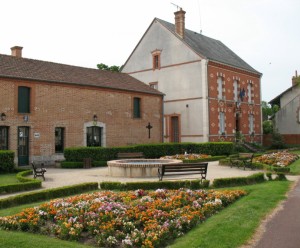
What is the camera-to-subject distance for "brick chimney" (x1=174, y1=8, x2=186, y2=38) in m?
34.7

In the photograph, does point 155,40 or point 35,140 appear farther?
point 155,40

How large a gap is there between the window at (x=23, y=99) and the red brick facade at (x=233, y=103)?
16.3 metres

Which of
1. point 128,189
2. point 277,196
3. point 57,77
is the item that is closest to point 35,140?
A: point 57,77

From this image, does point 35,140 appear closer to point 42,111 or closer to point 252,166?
point 42,111

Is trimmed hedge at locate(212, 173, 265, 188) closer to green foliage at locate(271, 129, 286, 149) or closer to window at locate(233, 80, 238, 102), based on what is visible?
window at locate(233, 80, 238, 102)

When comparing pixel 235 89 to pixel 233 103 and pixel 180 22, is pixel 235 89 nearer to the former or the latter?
pixel 233 103

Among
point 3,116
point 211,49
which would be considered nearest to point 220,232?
point 3,116

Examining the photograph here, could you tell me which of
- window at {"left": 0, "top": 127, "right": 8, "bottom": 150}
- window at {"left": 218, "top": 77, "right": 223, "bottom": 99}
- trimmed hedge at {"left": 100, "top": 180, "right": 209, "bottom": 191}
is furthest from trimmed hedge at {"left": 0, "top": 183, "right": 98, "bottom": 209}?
window at {"left": 218, "top": 77, "right": 223, "bottom": 99}

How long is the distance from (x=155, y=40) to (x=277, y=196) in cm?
2768

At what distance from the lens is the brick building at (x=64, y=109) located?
2264 centimetres

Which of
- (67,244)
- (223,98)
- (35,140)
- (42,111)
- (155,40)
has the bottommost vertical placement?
(67,244)

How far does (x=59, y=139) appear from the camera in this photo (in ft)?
81.7

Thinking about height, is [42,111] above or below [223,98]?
below

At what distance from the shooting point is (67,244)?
6.77 meters
